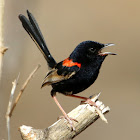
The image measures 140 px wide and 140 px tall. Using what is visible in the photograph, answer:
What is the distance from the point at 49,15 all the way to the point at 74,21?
70cm

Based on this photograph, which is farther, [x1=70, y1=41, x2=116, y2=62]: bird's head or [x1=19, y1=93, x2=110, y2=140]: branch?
[x1=70, y1=41, x2=116, y2=62]: bird's head

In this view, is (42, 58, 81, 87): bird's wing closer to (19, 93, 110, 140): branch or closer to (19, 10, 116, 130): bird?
(19, 10, 116, 130): bird

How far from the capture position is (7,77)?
6.36 m

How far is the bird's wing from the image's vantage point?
353 centimetres

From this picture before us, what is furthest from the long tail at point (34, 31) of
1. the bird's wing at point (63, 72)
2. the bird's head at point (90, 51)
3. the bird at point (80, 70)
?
the bird's head at point (90, 51)

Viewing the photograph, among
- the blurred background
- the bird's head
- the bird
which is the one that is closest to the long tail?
the bird

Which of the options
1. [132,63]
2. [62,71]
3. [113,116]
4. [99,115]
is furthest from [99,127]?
[99,115]

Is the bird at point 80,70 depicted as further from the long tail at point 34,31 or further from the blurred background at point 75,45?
the blurred background at point 75,45

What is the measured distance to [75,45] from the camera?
8344 millimetres

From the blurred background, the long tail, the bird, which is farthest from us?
the blurred background

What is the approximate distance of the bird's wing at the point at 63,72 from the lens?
3.53 metres

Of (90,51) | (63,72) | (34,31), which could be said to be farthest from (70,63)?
(34,31)

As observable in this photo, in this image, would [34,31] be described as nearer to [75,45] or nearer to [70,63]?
[70,63]

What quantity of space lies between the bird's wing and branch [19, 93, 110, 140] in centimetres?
62
